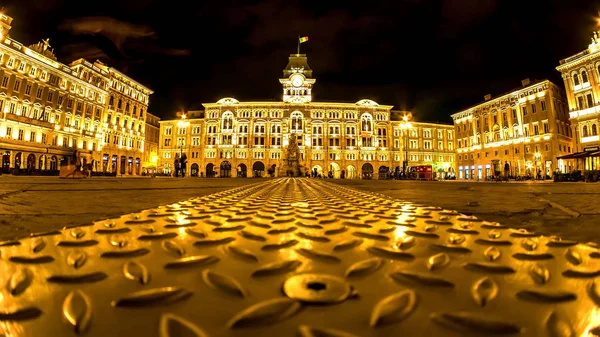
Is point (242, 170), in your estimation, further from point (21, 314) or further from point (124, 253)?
point (21, 314)

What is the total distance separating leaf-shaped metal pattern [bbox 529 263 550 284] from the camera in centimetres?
56

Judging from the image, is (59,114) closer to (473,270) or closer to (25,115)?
(25,115)

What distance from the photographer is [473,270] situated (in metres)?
0.62

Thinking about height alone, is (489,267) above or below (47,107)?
below

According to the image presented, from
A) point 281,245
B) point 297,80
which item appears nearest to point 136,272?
point 281,245

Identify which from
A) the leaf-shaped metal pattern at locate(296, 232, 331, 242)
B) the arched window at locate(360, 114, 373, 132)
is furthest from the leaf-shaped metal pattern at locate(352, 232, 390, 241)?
the arched window at locate(360, 114, 373, 132)

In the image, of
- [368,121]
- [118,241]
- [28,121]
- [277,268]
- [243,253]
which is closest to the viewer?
[277,268]

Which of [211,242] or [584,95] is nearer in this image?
[211,242]

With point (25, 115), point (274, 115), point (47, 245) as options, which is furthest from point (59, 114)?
point (47, 245)

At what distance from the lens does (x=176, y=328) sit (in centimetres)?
39

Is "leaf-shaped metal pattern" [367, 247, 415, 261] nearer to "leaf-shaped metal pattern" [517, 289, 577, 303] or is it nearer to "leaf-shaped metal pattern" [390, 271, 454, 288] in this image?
"leaf-shaped metal pattern" [390, 271, 454, 288]

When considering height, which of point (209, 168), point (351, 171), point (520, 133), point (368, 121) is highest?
point (368, 121)

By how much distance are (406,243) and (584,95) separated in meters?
45.1

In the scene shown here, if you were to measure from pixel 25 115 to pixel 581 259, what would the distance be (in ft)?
152
